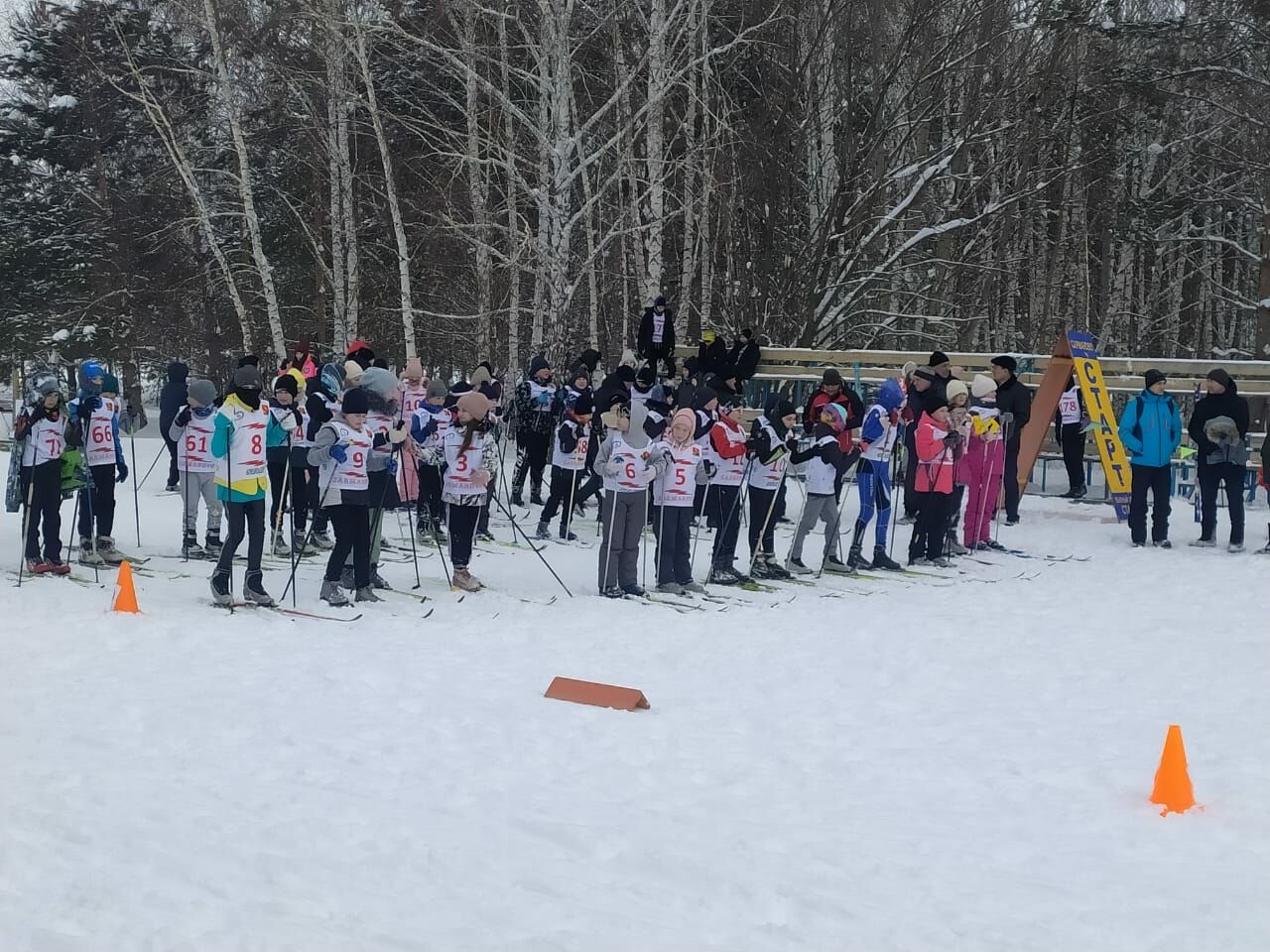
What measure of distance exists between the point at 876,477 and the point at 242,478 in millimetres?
6056

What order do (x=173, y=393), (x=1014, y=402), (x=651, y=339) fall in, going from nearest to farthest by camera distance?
(x=1014, y=402) < (x=173, y=393) < (x=651, y=339)

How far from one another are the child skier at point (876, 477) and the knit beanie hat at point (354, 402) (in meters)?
4.85

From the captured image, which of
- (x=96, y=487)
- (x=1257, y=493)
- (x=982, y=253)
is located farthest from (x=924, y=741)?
(x=982, y=253)

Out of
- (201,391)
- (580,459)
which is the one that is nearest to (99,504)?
(201,391)

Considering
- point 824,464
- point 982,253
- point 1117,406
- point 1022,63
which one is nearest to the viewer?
point 824,464

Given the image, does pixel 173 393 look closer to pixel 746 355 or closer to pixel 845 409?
pixel 746 355

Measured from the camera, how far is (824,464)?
493 inches

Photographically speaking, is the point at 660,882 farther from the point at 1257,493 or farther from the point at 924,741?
the point at 1257,493

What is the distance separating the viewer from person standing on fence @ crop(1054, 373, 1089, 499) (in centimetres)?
1777

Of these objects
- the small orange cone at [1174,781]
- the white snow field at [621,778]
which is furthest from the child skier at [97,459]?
the small orange cone at [1174,781]

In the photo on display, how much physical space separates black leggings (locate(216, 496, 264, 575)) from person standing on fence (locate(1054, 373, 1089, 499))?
1115 cm

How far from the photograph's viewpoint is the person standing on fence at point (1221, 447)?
1426cm

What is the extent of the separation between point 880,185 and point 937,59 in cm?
297

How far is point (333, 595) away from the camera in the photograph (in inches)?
407
